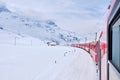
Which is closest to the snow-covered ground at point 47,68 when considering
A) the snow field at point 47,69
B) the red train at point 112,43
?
the snow field at point 47,69

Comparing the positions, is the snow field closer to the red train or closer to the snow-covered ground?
the snow-covered ground

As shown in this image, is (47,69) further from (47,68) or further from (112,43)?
(112,43)

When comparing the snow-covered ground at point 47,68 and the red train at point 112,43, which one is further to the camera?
the snow-covered ground at point 47,68

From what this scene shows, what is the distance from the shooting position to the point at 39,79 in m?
11.2

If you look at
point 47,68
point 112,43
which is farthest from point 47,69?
point 112,43

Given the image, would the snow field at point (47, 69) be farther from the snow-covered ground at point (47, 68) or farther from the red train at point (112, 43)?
the red train at point (112, 43)

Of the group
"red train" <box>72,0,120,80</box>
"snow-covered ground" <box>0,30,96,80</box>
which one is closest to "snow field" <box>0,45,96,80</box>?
"snow-covered ground" <box>0,30,96,80</box>

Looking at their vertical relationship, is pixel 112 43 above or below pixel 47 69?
above

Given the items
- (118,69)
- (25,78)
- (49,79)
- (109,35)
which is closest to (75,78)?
(49,79)

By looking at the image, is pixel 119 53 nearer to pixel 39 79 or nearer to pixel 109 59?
pixel 109 59

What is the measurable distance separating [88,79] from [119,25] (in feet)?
28.2

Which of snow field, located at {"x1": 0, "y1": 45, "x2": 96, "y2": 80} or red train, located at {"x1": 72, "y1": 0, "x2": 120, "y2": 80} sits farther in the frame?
snow field, located at {"x1": 0, "y1": 45, "x2": 96, "y2": 80}

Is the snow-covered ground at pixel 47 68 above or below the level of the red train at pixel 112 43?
below

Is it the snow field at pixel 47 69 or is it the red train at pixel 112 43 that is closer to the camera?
the red train at pixel 112 43
